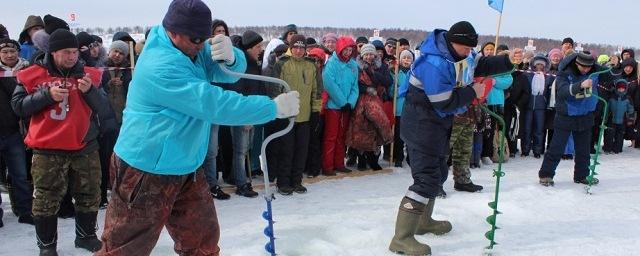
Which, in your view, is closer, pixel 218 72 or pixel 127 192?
pixel 127 192

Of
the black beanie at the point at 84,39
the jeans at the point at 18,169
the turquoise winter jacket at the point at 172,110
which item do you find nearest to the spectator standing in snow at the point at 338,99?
the black beanie at the point at 84,39

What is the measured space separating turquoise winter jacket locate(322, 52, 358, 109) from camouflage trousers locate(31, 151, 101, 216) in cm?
348

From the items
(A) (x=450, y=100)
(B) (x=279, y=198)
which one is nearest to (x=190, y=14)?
(A) (x=450, y=100)

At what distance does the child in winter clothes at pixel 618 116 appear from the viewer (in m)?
9.95

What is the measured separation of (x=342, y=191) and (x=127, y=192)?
399cm

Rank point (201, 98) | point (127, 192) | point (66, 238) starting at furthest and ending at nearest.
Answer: point (66, 238)
point (127, 192)
point (201, 98)

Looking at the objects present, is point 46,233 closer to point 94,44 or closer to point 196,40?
point 196,40

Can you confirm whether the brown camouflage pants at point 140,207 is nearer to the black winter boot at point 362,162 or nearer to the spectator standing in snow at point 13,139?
the spectator standing in snow at point 13,139

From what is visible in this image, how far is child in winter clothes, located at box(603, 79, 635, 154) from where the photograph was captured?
9.95m

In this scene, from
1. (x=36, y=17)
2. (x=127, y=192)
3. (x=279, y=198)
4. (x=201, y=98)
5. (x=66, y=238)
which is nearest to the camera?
(x=201, y=98)

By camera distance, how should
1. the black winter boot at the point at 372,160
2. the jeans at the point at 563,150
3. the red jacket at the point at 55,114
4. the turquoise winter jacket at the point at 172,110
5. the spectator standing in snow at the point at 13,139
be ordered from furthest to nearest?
1. the black winter boot at the point at 372,160
2. the jeans at the point at 563,150
3. the spectator standing in snow at the point at 13,139
4. the red jacket at the point at 55,114
5. the turquoise winter jacket at the point at 172,110

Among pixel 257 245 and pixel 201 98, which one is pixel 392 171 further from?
pixel 201 98

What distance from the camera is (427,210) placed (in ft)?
16.2

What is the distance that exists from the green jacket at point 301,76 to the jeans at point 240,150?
0.71m
